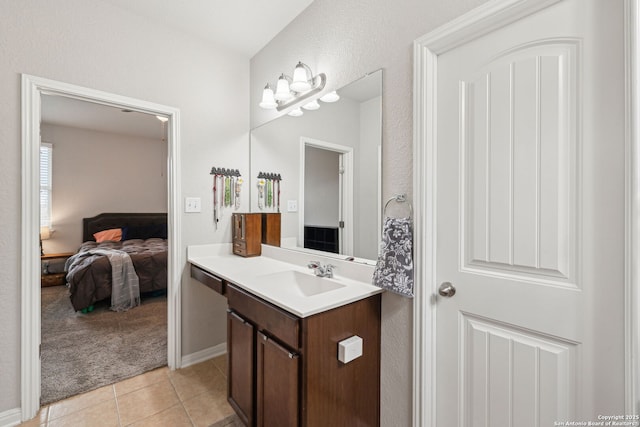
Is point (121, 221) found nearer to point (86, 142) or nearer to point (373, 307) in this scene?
point (86, 142)

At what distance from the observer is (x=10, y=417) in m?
1.67

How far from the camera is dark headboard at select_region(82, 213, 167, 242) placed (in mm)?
5113

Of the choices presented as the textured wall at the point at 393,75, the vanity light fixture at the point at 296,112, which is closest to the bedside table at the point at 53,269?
the vanity light fixture at the point at 296,112

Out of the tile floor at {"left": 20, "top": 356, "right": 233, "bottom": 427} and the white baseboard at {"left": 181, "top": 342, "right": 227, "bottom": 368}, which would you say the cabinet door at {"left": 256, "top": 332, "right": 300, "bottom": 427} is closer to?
the tile floor at {"left": 20, "top": 356, "right": 233, "bottom": 427}

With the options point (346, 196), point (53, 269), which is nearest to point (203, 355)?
point (346, 196)

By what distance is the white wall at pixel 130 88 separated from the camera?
1662 millimetres

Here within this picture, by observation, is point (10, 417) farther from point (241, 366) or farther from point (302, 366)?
point (302, 366)

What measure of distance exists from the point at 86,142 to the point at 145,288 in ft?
10.5

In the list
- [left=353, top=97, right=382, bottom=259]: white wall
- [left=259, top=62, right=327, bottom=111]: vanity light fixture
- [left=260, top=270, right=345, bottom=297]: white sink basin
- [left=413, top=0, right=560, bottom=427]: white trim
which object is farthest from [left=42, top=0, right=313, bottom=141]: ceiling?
[left=260, top=270, right=345, bottom=297]: white sink basin

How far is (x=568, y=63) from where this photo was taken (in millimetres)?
965

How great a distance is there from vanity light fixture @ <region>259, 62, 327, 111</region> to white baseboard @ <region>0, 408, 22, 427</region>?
239 cm

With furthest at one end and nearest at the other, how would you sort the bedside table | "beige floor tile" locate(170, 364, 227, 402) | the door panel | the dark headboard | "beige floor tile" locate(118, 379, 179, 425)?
the dark headboard → the bedside table → "beige floor tile" locate(170, 364, 227, 402) → "beige floor tile" locate(118, 379, 179, 425) → the door panel

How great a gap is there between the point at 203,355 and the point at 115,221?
4.17 metres

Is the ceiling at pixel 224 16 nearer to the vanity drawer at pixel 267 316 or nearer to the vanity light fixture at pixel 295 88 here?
the vanity light fixture at pixel 295 88
